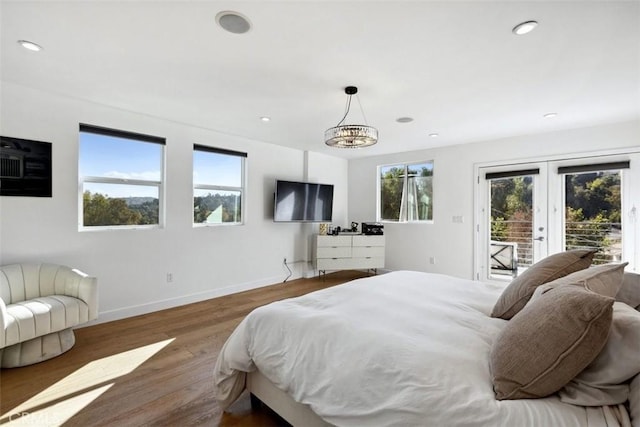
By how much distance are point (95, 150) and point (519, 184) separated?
18.2ft

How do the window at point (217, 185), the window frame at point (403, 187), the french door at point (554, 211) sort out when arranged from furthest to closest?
the window frame at point (403, 187), the window at point (217, 185), the french door at point (554, 211)

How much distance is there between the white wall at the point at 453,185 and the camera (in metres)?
3.90

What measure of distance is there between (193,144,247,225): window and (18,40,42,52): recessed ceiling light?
2.05 metres

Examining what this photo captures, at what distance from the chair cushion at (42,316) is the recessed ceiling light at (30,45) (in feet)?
6.31

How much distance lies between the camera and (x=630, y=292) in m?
1.67

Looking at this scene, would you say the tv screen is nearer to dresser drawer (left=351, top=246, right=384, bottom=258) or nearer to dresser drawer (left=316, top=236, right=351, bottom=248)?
dresser drawer (left=316, top=236, right=351, bottom=248)

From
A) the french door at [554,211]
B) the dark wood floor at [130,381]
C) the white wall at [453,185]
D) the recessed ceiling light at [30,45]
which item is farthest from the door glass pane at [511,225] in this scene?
the recessed ceiling light at [30,45]

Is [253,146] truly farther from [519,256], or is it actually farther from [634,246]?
[634,246]

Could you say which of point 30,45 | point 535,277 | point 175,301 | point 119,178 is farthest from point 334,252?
point 30,45

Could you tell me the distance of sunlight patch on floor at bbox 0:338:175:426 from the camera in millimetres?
1834

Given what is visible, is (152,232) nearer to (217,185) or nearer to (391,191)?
(217,185)

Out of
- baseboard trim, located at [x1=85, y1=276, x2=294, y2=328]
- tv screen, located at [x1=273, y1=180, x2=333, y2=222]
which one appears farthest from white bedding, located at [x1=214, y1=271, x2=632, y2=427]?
tv screen, located at [x1=273, y1=180, x2=333, y2=222]

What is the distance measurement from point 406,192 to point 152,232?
4243 millimetres

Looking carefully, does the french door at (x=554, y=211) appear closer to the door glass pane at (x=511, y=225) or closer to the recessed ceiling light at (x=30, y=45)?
the door glass pane at (x=511, y=225)
